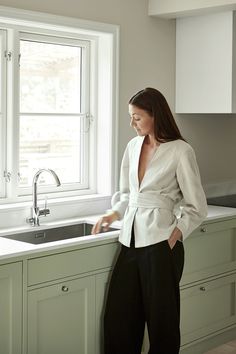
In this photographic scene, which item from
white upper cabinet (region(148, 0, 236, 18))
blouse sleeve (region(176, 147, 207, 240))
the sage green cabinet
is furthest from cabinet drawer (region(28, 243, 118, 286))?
white upper cabinet (region(148, 0, 236, 18))

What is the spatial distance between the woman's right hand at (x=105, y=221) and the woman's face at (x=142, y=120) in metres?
0.47

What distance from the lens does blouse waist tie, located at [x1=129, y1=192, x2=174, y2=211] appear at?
3.36 meters

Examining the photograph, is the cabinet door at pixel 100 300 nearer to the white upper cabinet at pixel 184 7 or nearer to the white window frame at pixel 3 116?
the white window frame at pixel 3 116

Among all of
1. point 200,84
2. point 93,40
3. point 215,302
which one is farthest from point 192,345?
point 93,40

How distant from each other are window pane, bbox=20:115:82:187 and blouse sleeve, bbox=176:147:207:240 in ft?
3.43

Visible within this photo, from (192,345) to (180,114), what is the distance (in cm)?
156

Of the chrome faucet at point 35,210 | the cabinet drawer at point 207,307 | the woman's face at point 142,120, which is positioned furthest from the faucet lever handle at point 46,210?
the cabinet drawer at point 207,307

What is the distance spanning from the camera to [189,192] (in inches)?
130

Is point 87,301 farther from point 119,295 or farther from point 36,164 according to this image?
point 36,164

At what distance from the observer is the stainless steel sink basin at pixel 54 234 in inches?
143

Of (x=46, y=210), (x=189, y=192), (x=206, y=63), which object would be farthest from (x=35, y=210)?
(x=206, y=63)

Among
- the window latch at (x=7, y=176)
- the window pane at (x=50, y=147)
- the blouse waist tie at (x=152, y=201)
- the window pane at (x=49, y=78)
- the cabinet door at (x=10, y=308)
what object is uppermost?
the window pane at (x=49, y=78)

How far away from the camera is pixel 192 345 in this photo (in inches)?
159

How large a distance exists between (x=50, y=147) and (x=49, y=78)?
16.5 inches
